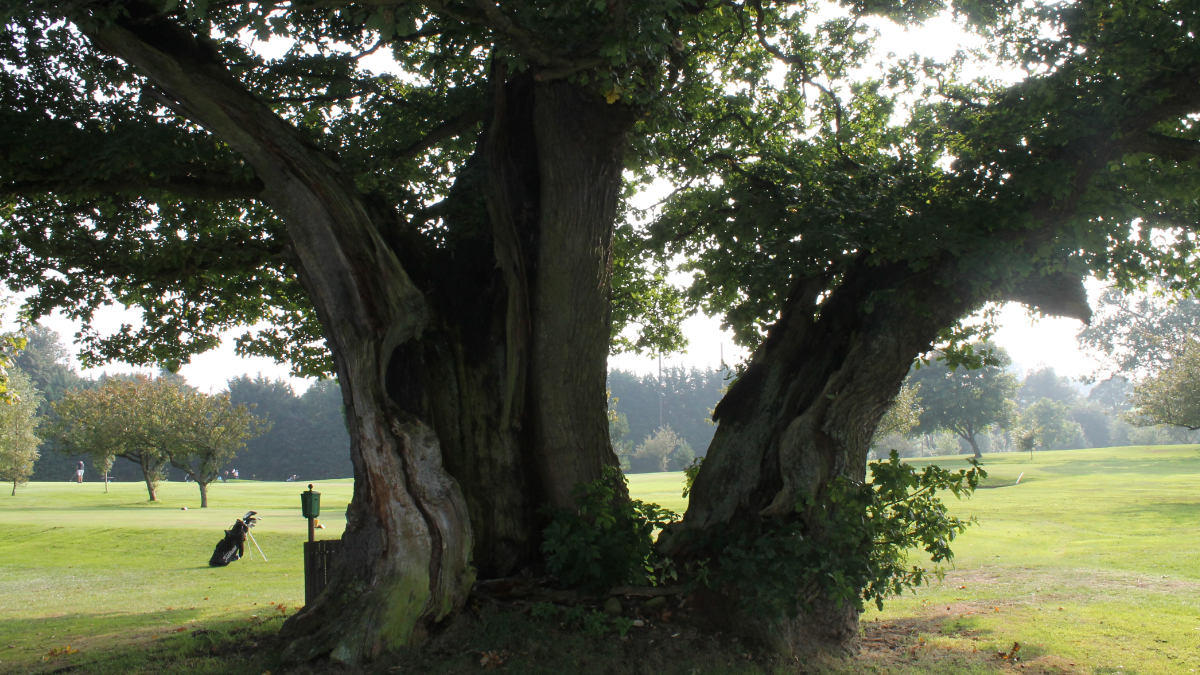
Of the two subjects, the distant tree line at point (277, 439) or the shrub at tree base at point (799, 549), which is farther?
the distant tree line at point (277, 439)

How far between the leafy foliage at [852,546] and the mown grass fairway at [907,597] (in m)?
0.76

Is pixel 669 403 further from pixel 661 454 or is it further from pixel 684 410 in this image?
pixel 661 454

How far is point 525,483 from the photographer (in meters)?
7.32

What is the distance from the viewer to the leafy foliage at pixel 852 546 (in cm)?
611

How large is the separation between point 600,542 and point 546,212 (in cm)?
317

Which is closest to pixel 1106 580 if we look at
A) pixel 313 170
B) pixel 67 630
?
pixel 313 170

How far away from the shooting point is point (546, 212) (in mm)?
7379

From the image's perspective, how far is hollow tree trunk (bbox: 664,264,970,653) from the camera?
6.61 metres

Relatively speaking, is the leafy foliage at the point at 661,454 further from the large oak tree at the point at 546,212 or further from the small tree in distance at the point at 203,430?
the large oak tree at the point at 546,212

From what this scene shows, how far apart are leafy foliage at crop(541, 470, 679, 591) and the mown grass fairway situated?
89 centimetres

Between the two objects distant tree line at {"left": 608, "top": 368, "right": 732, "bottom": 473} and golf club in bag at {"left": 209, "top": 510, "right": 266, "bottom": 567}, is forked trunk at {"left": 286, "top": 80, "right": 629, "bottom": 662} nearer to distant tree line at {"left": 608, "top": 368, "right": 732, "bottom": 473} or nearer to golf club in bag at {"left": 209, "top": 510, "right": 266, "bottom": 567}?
golf club in bag at {"left": 209, "top": 510, "right": 266, "bottom": 567}

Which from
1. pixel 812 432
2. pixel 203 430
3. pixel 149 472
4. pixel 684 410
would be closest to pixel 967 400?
pixel 684 410

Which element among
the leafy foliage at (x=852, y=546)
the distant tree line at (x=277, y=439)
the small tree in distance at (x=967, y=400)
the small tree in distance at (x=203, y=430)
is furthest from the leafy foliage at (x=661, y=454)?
the leafy foliage at (x=852, y=546)

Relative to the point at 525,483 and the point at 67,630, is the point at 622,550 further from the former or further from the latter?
the point at 67,630
